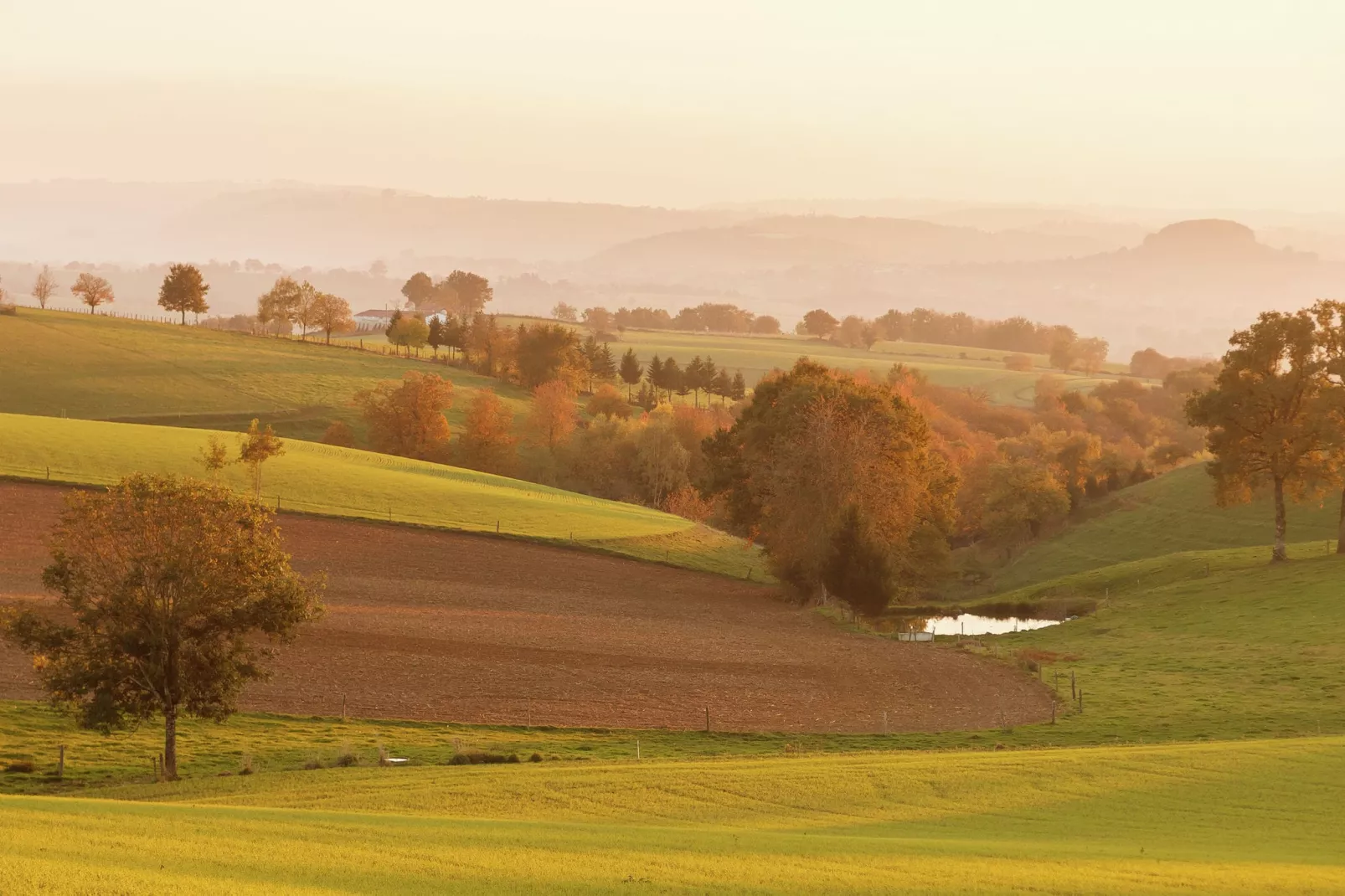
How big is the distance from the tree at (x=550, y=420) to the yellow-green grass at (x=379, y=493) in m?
33.2

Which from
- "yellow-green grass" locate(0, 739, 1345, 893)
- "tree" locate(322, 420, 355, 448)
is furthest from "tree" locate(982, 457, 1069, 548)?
"yellow-green grass" locate(0, 739, 1345, 893)

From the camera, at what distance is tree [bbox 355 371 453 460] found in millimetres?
127562

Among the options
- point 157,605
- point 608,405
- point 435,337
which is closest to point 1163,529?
point 608,405

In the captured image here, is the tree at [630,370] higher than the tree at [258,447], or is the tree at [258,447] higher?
the tree at [630,370]

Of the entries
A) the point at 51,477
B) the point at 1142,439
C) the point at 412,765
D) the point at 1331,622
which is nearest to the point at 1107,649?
the point at 1331,622

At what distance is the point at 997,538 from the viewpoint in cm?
11262

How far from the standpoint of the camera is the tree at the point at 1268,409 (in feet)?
236

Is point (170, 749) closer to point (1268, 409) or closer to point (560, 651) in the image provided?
point (560, 651)

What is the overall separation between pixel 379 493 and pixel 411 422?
3844 centimetres

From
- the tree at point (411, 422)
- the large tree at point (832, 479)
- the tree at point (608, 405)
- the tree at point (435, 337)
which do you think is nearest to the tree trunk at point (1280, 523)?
the large tree at point (832, 479)

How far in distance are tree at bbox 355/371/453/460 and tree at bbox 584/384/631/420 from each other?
27.4m

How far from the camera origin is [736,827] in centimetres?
2700

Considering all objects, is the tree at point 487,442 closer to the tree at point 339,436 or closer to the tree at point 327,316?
the tree at point 339,436

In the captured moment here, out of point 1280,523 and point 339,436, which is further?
point 339,436
